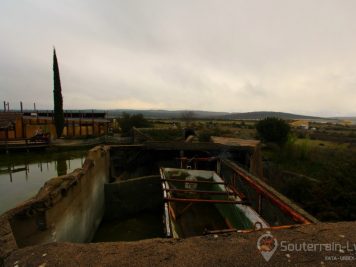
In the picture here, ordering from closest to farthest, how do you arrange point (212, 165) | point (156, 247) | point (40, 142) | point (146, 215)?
point (156, 247), point (146, 215), point (212, 165), point (40, 142)

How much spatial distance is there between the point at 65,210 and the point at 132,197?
3.48 meters

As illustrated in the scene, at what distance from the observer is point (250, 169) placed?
10961 millimetres

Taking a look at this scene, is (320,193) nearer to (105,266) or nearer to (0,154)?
(105,266)

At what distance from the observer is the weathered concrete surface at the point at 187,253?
2.48 metres

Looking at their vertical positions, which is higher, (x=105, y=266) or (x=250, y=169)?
(x=105, y=266)

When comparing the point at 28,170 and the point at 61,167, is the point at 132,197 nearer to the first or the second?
the point at 61,167

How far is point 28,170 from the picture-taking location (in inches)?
700

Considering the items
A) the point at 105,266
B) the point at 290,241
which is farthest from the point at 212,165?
the point at 105,266

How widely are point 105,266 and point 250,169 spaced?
9.39 metres

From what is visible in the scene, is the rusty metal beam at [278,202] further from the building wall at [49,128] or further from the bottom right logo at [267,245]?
the building wall at [49,128]

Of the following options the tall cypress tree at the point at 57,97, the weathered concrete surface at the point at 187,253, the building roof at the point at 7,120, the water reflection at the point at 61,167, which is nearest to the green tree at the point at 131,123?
the tall cypress tree at the point at 57,97

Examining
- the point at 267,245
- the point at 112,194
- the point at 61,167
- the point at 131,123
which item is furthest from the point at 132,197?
the point at 131,123

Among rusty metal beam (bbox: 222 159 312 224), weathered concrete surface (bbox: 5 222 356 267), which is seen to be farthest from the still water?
rusty metal beam (bbox: 222 159 312 224)

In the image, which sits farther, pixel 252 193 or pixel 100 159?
pixel 100 159
